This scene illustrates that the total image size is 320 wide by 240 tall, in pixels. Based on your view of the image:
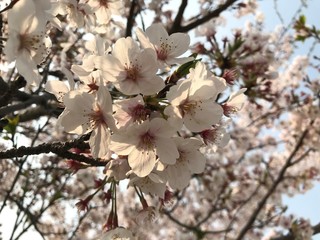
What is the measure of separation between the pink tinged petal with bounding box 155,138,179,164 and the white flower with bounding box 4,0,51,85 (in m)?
0.45

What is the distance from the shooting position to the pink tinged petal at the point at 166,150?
142 centimetres

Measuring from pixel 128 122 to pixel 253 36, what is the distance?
3603mm

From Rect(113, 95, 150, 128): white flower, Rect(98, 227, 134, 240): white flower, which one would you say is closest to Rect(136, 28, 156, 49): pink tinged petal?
Rect(113, 95, 150, 128): white flower

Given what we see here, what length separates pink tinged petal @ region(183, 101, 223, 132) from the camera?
4.70 feet

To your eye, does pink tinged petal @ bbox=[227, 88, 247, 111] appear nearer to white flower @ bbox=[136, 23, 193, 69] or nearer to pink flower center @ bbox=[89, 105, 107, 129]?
white flower @ bbox=[136, 23, 193, 69]

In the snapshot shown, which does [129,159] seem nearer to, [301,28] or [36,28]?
[36,28]

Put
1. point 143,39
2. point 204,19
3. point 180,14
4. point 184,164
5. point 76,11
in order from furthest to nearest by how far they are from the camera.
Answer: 1. point 204,19
2. point 180,14
3. point 76,11
4. point 184,164
5. point 143,39

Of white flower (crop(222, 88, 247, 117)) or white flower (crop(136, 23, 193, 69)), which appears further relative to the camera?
white flower (crop(222, 88, 247, 117))

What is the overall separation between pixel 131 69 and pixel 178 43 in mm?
320

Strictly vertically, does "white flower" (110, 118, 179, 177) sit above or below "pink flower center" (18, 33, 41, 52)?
below

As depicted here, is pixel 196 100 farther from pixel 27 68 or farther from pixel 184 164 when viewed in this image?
pixel 27 68

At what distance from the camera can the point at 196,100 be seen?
1449mm

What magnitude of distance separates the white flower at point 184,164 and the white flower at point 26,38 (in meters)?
0.57

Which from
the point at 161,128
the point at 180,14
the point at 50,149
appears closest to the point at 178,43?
the point at 161,128
